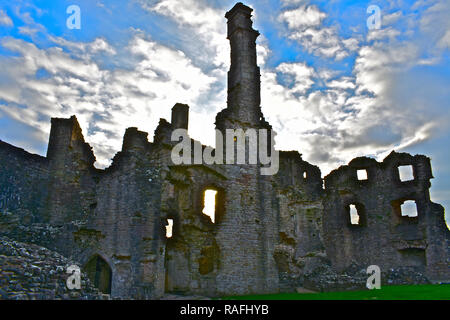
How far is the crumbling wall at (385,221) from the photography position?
2070 centimetres

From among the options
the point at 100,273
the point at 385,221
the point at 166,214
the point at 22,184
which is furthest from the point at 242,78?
the point at 385,221

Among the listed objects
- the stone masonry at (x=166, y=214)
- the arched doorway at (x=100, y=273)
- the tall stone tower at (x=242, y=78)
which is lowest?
the arched doorway at (x=100, y=273)

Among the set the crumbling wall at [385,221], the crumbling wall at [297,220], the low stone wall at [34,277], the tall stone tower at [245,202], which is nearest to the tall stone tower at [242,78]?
the tall stone tower at [245,202]

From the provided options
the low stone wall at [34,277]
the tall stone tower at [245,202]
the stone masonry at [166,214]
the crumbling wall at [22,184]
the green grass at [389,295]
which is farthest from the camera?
the tall stone tower at [245,202]

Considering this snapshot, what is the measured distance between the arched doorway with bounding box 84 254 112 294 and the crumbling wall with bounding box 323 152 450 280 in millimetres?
13018

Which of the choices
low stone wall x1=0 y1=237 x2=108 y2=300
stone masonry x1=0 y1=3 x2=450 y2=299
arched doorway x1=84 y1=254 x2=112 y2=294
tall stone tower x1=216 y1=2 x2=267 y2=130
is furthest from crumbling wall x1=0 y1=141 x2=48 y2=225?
tall stone tower x1=216 y1=2 x2=267 y2=130

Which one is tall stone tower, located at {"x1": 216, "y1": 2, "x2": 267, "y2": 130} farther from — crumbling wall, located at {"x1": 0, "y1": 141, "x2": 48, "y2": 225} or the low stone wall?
the low stone wall

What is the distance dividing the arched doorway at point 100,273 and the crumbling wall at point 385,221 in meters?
13.0

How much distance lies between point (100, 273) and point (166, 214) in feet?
13.1

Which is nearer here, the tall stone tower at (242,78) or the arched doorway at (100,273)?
the arched doorway at (100,273)

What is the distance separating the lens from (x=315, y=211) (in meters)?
20.5

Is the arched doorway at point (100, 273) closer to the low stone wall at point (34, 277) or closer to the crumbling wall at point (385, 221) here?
the low stone wall at point (34, 277)
